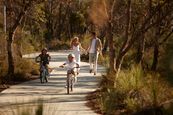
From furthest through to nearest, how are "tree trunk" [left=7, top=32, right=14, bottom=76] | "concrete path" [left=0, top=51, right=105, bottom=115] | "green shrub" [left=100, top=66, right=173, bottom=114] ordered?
"tree trunk" [left=7, top=32, right=14, bottom=76] → "concrete path" [left=0, top=51, right=105, bottom=115] → "green shrub" [left=100, top=66, right=173, bottom=114]

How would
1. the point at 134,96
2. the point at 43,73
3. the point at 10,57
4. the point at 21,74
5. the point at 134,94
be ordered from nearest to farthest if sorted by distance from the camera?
the point at 134,96 < the point at 134,94 < the point at 43,73 < the point at 10,57 < the point at 21,74

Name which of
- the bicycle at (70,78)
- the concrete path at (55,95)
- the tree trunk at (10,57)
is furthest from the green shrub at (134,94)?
the tree trunk at (10,57)

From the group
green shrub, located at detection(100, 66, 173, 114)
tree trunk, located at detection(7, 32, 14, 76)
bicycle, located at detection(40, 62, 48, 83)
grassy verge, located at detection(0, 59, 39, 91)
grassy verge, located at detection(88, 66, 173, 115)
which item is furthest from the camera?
tree trunk, located at detection(7, 32, 14, 76)

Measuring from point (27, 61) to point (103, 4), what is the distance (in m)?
8.34

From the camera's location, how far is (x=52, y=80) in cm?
2072

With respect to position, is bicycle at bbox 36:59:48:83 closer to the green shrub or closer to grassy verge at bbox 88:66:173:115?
grassy verge at bbox 88:66:173:115

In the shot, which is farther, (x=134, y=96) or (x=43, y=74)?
(x=43, y=74)

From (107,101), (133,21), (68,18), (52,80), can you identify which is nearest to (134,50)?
(133,21)

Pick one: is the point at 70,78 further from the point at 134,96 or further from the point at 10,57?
the point at 10,57

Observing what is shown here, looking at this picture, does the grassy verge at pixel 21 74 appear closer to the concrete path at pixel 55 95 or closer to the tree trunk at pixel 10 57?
the tree trunk at pixel 10 57

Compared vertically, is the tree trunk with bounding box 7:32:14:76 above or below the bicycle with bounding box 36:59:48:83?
above

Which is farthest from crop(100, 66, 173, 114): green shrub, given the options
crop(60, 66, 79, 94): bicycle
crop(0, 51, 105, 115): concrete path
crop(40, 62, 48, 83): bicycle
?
crop(40, 62, 48, 83): bicycle

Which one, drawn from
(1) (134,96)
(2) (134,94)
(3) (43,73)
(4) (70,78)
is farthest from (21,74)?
(1) (134,96)

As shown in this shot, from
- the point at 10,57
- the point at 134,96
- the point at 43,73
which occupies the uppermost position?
the point at 10,57
